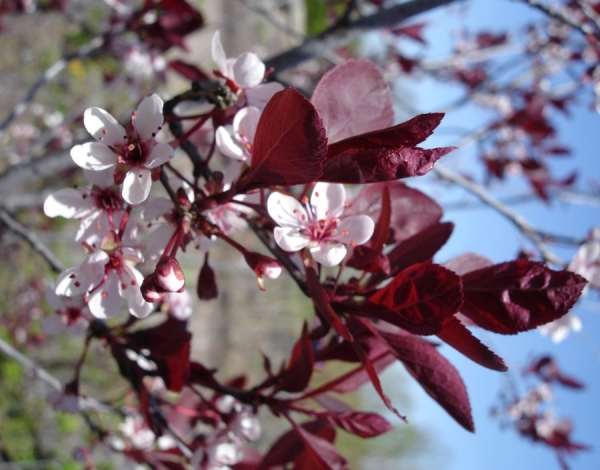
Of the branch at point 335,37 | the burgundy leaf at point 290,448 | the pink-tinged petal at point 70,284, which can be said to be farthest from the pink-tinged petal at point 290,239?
the branch at point 335,37

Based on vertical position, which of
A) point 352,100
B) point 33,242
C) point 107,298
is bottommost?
point 33,242

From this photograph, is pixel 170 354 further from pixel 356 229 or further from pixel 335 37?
pixel 335 37

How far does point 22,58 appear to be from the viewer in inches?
187

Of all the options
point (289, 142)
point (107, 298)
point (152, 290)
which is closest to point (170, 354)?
point (107, 298)

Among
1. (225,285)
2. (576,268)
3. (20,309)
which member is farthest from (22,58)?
(576,268)

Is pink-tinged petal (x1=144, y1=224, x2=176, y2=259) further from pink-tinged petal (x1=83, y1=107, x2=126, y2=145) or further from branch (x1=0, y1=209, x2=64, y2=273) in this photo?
branch (x1=0, y1=209, x2=64, y2=273)

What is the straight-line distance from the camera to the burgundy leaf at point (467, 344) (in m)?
0.67

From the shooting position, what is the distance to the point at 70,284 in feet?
2.58

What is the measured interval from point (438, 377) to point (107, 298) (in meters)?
0.56

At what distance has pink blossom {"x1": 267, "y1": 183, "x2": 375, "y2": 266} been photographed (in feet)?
2.36

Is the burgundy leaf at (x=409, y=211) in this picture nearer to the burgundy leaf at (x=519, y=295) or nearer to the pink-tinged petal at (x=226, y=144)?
the burgundy leaf at (x=519, y=295)

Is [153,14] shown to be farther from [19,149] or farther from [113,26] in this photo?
[19,149]

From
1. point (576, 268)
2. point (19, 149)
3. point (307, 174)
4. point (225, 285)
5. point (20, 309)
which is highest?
point (307, 174)

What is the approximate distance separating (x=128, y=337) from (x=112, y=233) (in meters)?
0.40
